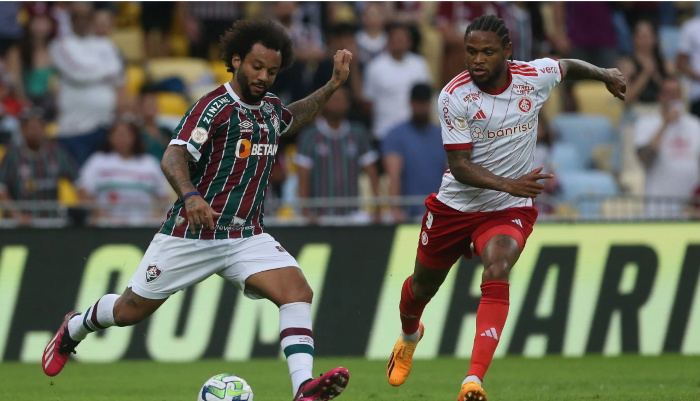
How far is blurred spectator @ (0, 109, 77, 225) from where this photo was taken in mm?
11852

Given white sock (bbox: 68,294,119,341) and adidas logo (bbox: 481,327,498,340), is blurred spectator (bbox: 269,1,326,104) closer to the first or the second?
white sock (bbox: 68,294,119,341)

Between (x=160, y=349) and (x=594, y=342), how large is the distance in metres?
4.61

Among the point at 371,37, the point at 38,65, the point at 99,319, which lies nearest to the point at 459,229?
the point at 99,319

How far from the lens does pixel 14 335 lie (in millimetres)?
10750

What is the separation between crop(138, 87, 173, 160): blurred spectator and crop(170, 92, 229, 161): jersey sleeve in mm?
6205

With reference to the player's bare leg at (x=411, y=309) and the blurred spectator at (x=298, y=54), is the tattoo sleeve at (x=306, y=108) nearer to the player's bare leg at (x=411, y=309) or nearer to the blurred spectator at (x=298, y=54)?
the player's bare leg at (x=411, y=309)

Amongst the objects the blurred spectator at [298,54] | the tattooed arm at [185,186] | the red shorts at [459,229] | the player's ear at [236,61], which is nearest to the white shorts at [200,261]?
the tattooed arm at [185,186]

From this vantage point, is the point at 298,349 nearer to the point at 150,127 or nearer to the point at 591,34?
the point at 150,127

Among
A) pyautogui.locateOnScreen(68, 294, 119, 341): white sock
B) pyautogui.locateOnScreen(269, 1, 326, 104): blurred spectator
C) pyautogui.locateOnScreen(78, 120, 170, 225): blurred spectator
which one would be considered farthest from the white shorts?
pyautogui.locateOnScreen(269, 1, 326, 104): blurred spectator

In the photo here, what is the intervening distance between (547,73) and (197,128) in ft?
8.42

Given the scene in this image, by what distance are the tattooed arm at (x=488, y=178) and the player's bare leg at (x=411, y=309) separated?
102cm

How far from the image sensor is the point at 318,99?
7.50 metres

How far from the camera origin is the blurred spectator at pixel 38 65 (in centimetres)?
1408

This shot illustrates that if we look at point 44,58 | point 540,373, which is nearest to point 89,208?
point 44,58
